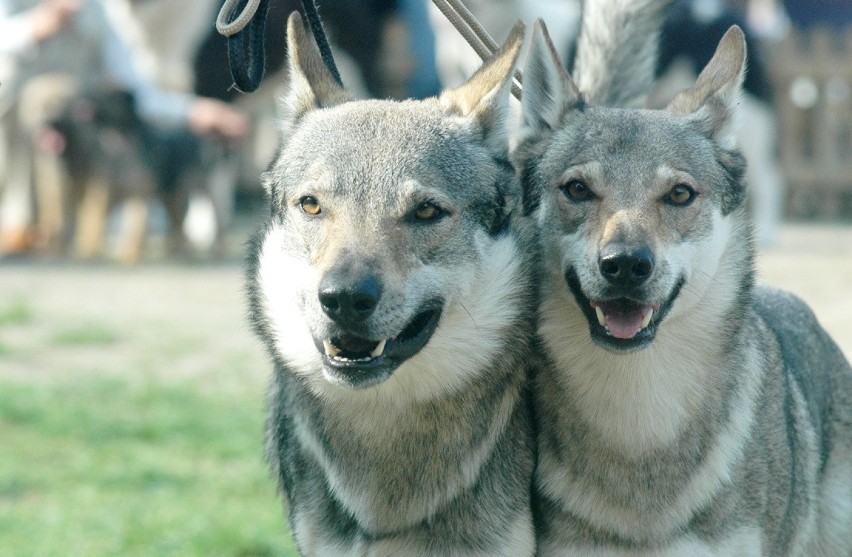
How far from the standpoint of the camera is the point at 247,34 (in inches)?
181

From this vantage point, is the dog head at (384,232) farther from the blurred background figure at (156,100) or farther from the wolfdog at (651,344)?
the blurred background figure at (156,100)

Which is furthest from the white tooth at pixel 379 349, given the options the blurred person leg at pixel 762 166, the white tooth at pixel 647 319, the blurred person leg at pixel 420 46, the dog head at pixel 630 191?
the blurred person leg at pixel 420 46

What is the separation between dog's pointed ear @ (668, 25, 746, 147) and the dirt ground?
3737mm

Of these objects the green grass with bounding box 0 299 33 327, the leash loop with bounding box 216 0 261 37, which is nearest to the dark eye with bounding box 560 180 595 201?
the leash loop with bounding box 216 0 261 37

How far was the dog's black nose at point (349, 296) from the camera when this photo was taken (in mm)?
3564

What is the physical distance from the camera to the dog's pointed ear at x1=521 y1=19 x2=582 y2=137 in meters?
4.41

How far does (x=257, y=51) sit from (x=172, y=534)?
7.30ft

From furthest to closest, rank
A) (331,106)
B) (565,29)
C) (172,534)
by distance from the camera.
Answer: (565,29), (172,534), (331,106)

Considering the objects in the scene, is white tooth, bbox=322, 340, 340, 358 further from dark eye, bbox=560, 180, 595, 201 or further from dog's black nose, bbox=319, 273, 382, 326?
dark eye, bbox=560, 180, 595, 201

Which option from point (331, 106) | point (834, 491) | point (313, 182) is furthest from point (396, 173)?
point (834, 491)

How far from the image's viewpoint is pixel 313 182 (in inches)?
155

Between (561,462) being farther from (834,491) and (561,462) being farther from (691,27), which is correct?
(691,27)

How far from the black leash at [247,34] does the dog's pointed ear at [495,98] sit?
0.56 m

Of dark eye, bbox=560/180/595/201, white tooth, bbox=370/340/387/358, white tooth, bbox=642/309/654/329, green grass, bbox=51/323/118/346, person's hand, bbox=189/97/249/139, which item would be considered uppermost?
dark eye, bbox=560/180/595/201
